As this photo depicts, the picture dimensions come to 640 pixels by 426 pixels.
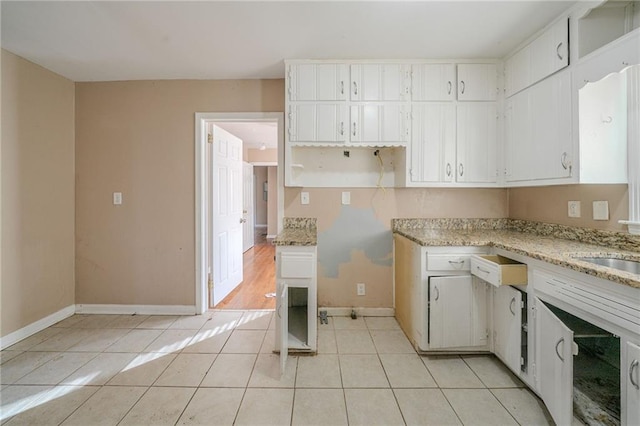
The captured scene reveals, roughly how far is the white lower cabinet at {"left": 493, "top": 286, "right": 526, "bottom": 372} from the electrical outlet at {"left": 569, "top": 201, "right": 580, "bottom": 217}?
0.83m

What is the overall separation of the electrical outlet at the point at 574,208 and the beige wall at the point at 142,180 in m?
2.59

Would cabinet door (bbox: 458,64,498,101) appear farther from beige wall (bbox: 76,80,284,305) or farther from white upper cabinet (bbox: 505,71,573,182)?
beige wall (bbox: 76,80,284,305)

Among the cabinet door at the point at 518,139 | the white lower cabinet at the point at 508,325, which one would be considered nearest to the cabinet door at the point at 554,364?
the white lower cabinet at the point at 508,325

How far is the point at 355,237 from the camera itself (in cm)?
274

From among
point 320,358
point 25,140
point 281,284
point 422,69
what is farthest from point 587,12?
point 25,140

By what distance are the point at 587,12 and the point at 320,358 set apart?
283 centimetres

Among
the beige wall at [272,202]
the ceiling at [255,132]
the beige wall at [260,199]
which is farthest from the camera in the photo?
the beige wall at [260,199]

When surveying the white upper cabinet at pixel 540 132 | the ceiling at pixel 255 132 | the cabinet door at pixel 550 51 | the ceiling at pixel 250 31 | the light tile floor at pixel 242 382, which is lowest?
the light tile floor at pixel 242 382

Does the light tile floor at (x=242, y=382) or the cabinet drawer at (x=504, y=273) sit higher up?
the cabinet drawer at (x=504, y=273)

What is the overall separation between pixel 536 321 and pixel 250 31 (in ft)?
8.59

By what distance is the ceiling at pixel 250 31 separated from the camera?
1.76 meters

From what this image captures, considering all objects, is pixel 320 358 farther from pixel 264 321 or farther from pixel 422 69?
pixel 422 69

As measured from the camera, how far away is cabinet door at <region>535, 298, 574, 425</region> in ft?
4.11

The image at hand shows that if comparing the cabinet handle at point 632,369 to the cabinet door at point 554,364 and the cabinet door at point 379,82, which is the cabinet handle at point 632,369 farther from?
the cabinet door at point 379,82
